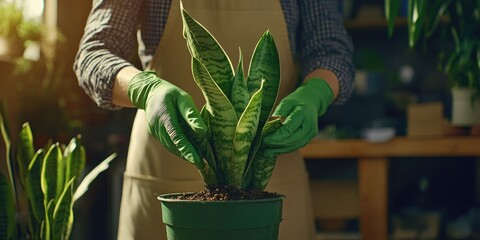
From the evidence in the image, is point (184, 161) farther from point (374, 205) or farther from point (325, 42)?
point (374, 205)

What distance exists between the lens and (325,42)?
154 cm

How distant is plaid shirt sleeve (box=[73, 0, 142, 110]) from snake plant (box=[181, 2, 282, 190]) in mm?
311

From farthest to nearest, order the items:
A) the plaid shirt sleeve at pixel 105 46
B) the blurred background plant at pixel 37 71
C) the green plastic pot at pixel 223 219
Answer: the blurred background plant at pixel 37 71, the plaid shirt sleeve at pixel 105 46, the green plastic pot at pixel 223 219

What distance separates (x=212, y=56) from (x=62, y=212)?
1.62ft

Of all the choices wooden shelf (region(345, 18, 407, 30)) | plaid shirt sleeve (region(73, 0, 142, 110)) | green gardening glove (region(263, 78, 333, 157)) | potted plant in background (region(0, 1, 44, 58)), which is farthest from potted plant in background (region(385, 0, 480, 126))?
potted plant in background (region(0, 1, 44, 58))

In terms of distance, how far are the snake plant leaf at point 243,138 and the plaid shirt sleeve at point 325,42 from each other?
50 centimetres

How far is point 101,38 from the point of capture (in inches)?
56.3

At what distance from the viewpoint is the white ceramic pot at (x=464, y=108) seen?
2801mm

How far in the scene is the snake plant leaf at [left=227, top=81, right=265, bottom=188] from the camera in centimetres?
97

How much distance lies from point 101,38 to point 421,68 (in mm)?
2734

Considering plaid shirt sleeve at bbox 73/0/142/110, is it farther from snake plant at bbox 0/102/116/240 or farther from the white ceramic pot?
the white ceramic pot

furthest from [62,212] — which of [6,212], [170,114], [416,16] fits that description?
[416,16]

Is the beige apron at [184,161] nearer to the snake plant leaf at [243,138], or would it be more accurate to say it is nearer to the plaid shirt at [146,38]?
the plaid shirt at [146,38]

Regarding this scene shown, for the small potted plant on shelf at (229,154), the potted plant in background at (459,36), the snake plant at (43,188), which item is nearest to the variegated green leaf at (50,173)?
the snake plant at (43,188)
